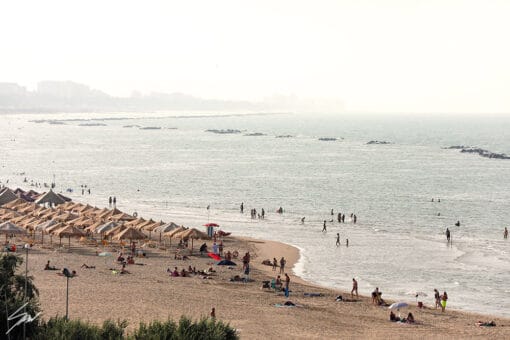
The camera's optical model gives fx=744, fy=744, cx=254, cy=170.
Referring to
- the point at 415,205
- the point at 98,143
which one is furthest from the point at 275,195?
the point at 98,143

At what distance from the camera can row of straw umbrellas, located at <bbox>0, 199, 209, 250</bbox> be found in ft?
127

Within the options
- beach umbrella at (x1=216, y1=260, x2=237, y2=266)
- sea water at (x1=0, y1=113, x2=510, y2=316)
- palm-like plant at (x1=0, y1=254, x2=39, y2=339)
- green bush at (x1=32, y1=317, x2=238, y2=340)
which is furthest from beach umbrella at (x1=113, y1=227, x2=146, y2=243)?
green bush at (x1=32, y1=317, x2=238, y2=340)

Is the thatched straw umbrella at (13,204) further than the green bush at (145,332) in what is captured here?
Yes

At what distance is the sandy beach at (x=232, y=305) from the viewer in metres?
25.5

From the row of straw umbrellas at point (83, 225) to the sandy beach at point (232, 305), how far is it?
8.04ft

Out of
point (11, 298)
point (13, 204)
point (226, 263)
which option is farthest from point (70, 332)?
point (13, 204)

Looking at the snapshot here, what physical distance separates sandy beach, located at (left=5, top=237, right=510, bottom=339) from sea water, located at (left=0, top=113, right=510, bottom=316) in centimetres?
312

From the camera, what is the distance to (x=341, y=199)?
70.5 meters

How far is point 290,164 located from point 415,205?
147 ft

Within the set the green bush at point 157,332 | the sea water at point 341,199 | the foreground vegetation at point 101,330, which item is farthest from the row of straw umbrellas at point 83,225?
the green bush at point 157,332

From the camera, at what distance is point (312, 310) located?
28.4m

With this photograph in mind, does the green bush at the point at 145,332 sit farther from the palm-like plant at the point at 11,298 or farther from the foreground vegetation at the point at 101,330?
the palm-like plant at the point at 11,298

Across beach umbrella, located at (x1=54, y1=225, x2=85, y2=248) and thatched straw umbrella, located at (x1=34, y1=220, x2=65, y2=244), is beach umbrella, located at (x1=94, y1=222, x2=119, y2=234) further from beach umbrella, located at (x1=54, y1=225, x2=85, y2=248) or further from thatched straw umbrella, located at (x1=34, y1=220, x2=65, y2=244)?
thatched straw umbrella, located at (x1=34, y1=220, x2=65, y2=244)

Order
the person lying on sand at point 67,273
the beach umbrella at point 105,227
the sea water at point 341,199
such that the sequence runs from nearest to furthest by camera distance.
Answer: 1. the person lying on sand at point 67,273
2. the sea water at point 341,199
3. the beach umbrella at point 105,227
